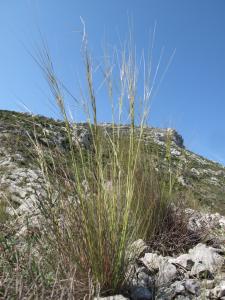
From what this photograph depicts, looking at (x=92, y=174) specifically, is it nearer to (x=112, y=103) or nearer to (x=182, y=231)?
(x=112, y=103)

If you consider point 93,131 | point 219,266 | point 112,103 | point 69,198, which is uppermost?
point 112,103

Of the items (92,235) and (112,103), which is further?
(112,103)

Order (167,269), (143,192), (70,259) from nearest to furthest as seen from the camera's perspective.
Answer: (70,259)
(167,269)
(143,192)

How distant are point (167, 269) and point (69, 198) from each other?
819 millimetres

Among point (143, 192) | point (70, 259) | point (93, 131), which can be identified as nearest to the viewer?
point (70, 259)

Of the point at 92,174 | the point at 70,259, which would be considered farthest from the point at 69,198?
the point at 70,259

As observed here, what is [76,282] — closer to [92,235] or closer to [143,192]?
[92,235]

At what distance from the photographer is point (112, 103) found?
2.45 metres

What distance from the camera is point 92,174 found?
2381 millimetres

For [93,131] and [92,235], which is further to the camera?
[93,131]

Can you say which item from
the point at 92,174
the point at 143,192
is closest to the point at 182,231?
the point at 143,192

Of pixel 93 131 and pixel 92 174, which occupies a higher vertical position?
pixel 93 131

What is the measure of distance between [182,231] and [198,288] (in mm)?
1407

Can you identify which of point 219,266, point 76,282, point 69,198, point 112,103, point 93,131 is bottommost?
point 76,282
